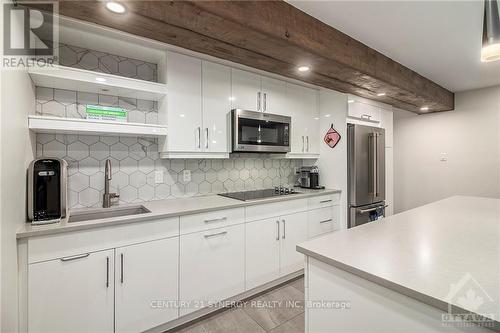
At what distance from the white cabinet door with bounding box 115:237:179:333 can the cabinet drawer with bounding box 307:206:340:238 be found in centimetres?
153

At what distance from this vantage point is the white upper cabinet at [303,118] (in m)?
2.79

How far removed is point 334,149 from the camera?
295 centimetres

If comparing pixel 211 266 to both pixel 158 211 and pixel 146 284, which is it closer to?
pixel 146 284

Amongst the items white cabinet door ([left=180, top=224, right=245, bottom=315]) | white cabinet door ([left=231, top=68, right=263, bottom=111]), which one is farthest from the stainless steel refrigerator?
white cabinet door ([left=180, top=224, right=245, bottom=315])

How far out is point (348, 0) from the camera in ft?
4.81

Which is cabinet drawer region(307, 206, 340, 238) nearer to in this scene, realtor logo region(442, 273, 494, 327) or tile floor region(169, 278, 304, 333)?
tile floor region(169, 278, 304, 333)

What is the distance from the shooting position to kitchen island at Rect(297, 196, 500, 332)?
2.17ft

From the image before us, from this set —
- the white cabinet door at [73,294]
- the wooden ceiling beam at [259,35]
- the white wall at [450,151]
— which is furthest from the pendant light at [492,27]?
the white wall at [450,151]

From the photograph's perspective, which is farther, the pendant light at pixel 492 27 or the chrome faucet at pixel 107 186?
the chrome faucet at pixel 107 186

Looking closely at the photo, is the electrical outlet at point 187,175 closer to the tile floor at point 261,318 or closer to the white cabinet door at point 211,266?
the white cabinet door at point 211,266

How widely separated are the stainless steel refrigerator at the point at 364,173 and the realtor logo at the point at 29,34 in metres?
2.87

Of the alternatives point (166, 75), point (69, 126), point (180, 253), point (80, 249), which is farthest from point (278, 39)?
point (80, 249)

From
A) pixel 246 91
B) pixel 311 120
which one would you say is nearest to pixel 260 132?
pixel 246 91

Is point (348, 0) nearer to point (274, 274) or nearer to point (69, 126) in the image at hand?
point (69, 126)
